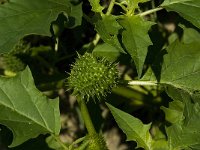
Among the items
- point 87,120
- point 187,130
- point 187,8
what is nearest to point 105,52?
point 87,120

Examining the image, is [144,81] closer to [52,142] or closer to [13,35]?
[52,142]

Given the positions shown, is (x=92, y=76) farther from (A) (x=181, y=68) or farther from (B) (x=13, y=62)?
(B) (x=13, y=62)

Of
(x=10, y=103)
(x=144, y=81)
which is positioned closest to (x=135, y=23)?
(x=144, y=81)

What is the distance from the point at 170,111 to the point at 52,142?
65 centimetres

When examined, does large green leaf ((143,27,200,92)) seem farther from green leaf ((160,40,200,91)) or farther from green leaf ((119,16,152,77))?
green leaf ((119,16,152,77))

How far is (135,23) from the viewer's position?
6.29 ft

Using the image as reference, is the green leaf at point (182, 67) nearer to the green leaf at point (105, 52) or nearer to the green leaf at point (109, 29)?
the green leaf at point (105, 52)

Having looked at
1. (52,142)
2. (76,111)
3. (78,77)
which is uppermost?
(78,77)

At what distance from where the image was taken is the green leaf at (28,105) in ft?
6.63

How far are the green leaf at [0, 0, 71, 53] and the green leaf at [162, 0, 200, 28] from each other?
427 mm

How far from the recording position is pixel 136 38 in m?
1.83

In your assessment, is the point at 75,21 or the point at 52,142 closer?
the point at 75,21

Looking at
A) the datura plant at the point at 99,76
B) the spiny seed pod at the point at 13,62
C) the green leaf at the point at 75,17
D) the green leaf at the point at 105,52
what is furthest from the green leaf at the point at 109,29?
the spiny seed pod at the point at 13,62

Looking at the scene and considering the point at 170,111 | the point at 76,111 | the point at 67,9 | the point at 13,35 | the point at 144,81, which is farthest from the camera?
the point at 76,111
